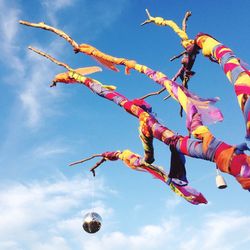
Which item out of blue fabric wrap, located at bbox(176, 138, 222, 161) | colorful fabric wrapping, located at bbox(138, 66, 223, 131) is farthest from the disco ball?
blue fabric wrap, located at bbox(176, 138, 222, 161)

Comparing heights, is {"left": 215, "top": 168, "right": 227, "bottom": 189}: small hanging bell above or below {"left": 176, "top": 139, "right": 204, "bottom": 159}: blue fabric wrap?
below

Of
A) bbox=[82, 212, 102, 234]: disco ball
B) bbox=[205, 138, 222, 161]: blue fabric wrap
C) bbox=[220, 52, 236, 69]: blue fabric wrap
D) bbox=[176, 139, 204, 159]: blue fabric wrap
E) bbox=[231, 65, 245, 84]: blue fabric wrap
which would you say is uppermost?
bbox=[220, 52, 236, 69]: blue fabric wrap

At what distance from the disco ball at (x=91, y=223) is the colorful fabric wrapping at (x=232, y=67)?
386 cm

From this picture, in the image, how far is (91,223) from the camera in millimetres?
7793

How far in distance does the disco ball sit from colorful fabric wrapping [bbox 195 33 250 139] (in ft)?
12.7

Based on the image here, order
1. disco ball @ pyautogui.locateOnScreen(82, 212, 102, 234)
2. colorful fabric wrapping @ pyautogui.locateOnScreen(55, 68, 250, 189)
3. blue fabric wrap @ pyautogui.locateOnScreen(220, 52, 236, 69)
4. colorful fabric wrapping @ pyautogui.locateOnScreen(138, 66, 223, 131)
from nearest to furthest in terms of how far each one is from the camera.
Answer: colorful fabric wrapping @ pyautogui.locateOnScreen(55, 68, 250, 189)
blue fabric wrap @ pyautogui.locateOnScreen(220, 52, 236, 69)
colorful fabric wrapping @ pyautogui.locateOnScreen(138, 66, 223, 131)
disco ball @ pyautogui.locateOnScreen(82, 212, 102, 234)

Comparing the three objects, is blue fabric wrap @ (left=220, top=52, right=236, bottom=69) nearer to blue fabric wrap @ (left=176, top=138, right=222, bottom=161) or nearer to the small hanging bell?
blue fabric wrap @ (left=176, top=138, right=222, bottom=161)

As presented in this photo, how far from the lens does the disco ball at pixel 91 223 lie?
7.80m

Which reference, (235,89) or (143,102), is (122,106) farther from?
(235,89)

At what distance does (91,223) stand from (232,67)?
4.22 meters

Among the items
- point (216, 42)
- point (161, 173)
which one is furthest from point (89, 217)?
point (216, 42)

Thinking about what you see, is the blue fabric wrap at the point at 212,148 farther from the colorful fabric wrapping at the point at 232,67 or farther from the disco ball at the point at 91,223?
the disco ball at the point at 91,223

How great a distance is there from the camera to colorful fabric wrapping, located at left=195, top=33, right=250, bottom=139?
4.59 meters

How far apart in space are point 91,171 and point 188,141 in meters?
3.40
